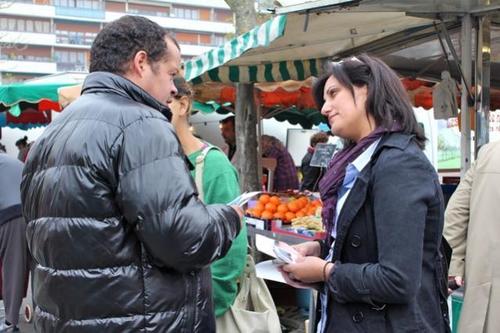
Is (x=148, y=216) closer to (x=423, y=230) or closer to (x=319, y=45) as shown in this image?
(x=423, y=230)

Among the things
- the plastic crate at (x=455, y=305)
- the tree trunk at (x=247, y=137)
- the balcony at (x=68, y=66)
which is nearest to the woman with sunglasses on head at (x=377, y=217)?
the plastic crate at (x=455, y=305)

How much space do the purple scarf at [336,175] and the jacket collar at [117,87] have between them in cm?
59

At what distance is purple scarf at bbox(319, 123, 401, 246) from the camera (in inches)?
67.4

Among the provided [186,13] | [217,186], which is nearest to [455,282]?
[217,186]

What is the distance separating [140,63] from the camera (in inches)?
68.8

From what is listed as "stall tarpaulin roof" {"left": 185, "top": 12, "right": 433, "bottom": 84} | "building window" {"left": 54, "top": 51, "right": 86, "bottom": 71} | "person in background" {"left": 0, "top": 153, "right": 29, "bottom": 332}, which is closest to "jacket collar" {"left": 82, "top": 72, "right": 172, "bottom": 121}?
"stall tarpaulin roof" {"left": 185, "top": 12, "right": 433, "bottom": 84}

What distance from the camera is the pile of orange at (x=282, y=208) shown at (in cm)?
430

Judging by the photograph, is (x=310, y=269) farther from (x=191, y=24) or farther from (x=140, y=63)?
(x=191, y=24)

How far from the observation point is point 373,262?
165 centimetres

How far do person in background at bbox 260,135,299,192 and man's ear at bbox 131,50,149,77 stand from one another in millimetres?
6018

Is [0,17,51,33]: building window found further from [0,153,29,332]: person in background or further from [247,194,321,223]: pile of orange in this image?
[247,194,321,223]: pile of orange

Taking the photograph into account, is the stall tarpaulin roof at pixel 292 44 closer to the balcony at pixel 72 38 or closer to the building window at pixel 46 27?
the balcony at pixel 72 38

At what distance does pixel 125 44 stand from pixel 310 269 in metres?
0.87

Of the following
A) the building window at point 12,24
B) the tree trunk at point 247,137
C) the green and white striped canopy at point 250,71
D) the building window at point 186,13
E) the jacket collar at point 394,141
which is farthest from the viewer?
the building window at point 186,13
